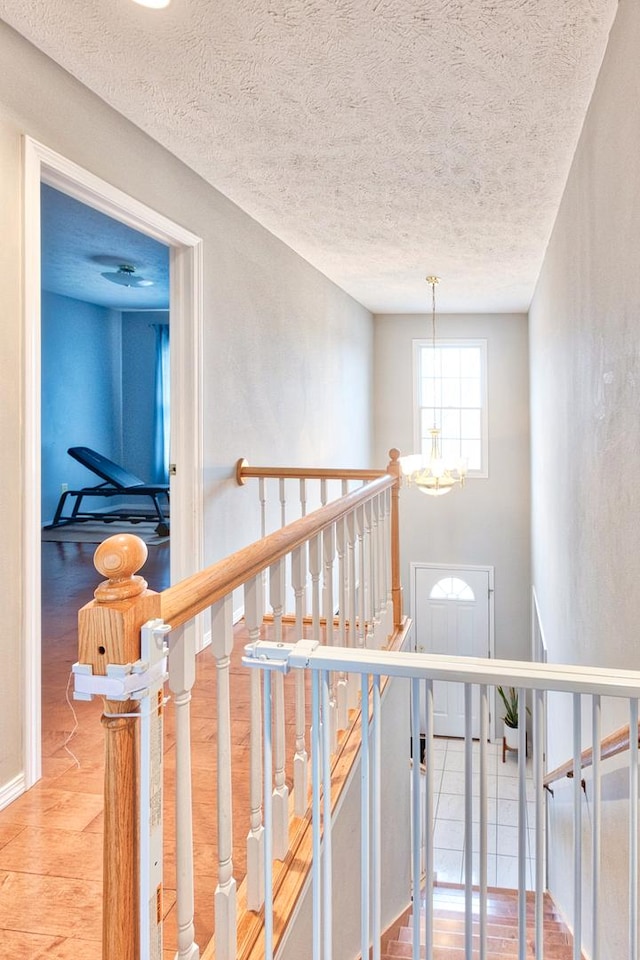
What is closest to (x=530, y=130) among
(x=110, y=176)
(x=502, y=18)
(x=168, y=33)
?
(x=502, y=18)

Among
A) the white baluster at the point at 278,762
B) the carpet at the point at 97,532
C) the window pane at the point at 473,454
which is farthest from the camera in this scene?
the window pane at the point at 473,454

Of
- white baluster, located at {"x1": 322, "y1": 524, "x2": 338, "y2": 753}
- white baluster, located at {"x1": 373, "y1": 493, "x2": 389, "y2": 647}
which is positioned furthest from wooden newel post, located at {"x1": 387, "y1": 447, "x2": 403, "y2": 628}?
white baluster, located at {"x1": 322, "y1": 524, "x2": 338, "y2": 753}

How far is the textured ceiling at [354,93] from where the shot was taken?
2.04 meters

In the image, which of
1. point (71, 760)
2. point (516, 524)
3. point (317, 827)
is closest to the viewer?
point (317, 827)

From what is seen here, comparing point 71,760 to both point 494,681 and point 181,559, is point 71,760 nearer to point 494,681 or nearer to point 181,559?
point 181,559

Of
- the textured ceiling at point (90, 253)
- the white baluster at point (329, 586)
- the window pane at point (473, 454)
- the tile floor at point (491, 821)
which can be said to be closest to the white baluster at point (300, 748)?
the white baluster at point (329, 586)

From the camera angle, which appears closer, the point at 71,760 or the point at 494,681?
the point at 494,681

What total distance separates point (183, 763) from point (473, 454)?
706 cm

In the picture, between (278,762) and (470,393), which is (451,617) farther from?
(278,762)

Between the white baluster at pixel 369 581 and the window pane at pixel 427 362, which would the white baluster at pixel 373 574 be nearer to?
the white baluster at pixel 369 581

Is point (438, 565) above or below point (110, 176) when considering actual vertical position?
below

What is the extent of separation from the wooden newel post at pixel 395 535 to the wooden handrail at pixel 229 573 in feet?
4.90

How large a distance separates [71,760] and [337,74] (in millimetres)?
2611

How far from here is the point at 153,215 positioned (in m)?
2.88
